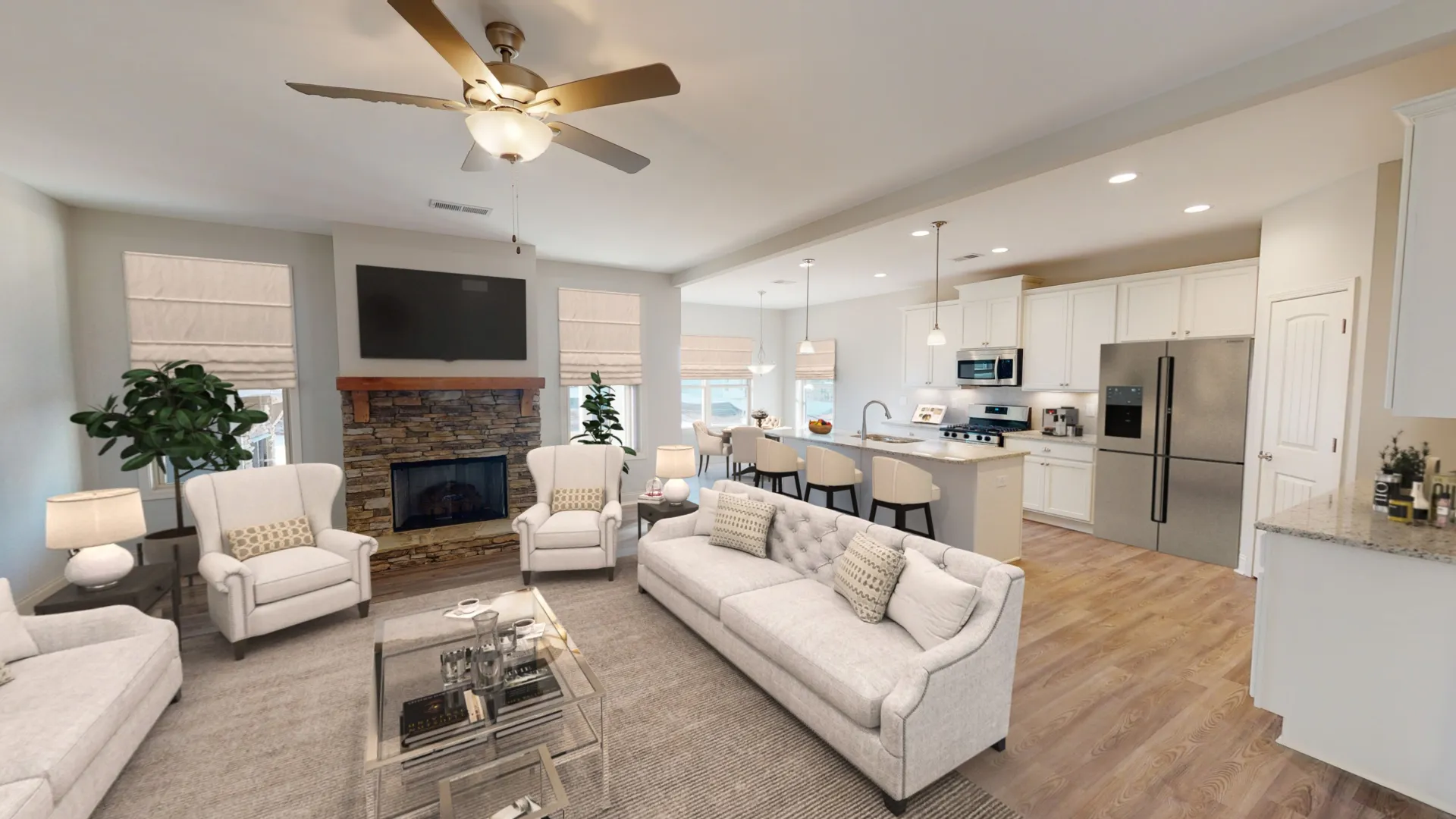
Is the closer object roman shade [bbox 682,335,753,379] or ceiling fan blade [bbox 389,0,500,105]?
ceiling fan blade [bbox 389,0,500,105]

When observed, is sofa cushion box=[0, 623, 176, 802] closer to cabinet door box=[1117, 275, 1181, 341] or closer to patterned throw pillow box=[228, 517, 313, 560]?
patterned throw pillow box=[228, 517, 313, 560]

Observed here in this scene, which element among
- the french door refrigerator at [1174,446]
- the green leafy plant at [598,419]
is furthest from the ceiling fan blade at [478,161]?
the french door refrigerator at [1174,446]

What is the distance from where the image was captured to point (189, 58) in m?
2.17

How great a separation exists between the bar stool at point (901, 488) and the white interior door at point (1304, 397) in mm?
2032

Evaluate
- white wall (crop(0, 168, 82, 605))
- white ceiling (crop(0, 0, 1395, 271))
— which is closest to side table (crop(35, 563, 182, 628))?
white wall (crop(0, 168, 82, 605))

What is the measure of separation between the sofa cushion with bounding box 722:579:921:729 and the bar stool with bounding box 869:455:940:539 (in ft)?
4.84

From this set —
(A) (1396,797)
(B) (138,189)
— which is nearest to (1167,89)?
(A) (1396,797)

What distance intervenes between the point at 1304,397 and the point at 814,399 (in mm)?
6243

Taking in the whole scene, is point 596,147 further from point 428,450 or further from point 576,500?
point 428,450

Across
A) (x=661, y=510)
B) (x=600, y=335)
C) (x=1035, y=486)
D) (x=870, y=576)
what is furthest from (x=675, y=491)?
(x=1035, y=486)

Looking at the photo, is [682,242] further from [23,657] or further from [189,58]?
[23,657]

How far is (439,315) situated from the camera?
4934 mm

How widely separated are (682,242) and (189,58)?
339 centimetres

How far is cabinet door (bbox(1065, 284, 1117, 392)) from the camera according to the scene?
531 cm
